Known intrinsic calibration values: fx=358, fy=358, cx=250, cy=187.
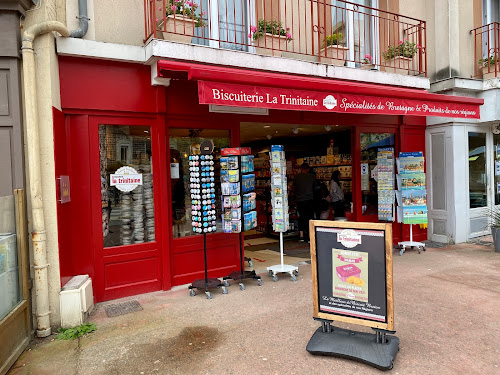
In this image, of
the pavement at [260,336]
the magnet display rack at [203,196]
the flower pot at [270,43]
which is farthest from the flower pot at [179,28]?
the pavement at [260,336]

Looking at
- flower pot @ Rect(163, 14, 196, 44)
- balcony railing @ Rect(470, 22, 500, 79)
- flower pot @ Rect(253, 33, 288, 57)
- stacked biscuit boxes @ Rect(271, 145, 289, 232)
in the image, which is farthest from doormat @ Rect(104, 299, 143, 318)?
balcony railing @ Rect(470, 22, 500, 79)

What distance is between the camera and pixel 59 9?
4.76m

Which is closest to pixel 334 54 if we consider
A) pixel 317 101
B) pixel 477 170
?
pixel 317 101

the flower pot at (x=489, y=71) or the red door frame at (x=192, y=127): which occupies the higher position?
the flower pot at (x=489, y=71)

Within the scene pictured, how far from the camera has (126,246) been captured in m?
5.33

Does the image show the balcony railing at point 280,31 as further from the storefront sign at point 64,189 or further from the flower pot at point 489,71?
the storefront sign at point 64,189

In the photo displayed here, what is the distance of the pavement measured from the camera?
10.9 ft

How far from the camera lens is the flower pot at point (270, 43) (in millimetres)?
6207

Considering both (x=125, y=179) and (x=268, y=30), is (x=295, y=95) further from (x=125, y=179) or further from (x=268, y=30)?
(x=125, y=179)

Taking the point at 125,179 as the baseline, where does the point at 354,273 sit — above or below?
below

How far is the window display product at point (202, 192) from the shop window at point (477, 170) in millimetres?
6773

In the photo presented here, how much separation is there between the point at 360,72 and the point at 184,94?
137 inches

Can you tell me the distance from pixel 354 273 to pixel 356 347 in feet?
2.27

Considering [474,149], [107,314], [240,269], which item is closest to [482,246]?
[474,149]
